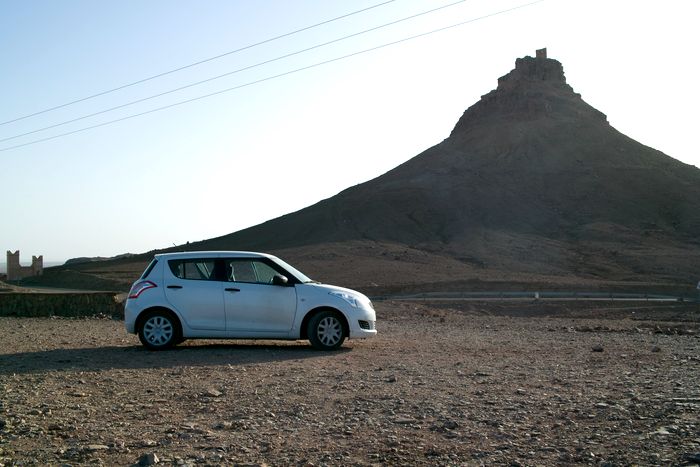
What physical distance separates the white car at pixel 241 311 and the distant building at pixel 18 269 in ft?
157

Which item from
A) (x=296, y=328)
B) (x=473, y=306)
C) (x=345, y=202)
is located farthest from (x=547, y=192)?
(x=296, y=328)

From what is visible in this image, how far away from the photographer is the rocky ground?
6180 millimetres

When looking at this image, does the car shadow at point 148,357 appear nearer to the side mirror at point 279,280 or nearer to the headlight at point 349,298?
the headlight at point 349,298

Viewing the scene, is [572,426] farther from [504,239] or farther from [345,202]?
[345,202]

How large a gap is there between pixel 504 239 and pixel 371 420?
2211 inches

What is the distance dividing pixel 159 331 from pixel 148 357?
865 mm

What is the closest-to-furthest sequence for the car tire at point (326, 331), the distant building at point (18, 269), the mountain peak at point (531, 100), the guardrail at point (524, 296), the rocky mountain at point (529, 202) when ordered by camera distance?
the car tire at point (326, 331)
the guardrail at point (524, 296)
the distant building at point (18, 269)
the rocky mountain at point (529, 202)
the mountain peak at point (531, 100)

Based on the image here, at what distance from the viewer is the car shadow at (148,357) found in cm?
1080

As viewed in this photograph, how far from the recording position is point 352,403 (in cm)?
796

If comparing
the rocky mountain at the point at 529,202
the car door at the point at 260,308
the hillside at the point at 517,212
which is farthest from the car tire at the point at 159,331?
the rocky mountain at the point at 529,202

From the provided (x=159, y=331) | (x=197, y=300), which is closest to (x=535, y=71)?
(x=197, y=300)

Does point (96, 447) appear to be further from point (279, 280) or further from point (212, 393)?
point (279, 280)

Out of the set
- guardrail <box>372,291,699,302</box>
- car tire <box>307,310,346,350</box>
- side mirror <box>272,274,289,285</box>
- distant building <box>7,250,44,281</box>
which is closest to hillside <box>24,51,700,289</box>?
guardrail <box>372,291,699,302</box>

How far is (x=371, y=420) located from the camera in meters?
7.20
